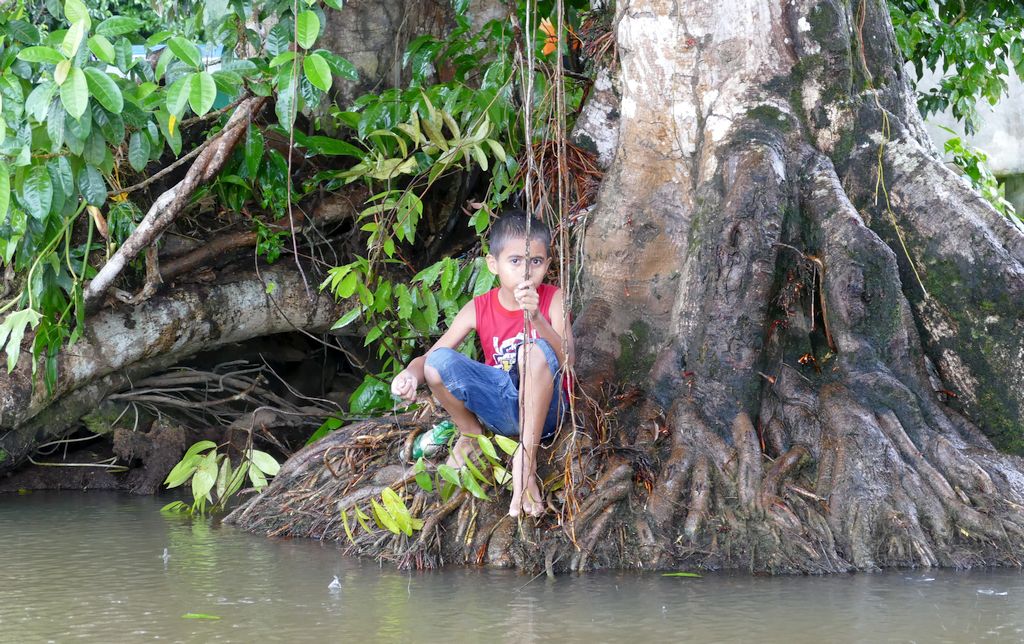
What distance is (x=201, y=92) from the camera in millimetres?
3545

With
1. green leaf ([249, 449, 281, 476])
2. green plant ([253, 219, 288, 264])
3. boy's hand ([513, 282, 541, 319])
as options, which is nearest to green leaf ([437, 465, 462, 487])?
boy's hand ([513, 282, 541, 319])

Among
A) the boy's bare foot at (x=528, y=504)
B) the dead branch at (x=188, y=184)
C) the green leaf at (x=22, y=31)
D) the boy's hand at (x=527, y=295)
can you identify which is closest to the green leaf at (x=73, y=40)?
the green leaf at (x=22, y=31)

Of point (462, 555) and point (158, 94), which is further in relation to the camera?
point (158, 94)

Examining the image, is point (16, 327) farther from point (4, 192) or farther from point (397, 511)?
point (397, 511)

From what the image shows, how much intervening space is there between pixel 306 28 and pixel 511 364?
1.40 meters

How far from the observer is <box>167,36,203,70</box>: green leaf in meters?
3.66

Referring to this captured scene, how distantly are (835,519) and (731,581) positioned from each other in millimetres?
490

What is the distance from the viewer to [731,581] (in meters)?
3.39

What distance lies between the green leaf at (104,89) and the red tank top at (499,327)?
1.47m

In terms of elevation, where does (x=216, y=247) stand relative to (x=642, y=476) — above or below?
above

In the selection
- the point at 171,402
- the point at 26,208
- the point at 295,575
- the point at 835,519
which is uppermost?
the point at 26,208

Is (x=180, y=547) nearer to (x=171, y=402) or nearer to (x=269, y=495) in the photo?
(x=269, y=495)

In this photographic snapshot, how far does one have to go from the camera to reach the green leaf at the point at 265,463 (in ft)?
15.5

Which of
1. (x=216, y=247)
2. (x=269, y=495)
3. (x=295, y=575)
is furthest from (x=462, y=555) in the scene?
(x=216, y=247)
